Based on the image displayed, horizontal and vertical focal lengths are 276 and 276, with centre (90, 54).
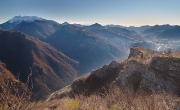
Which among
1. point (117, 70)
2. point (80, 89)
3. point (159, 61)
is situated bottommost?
point (80, 89)

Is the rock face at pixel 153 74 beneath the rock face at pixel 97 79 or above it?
above

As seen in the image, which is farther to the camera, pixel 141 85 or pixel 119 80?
pixel 119 80

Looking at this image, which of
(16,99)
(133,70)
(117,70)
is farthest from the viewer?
(117,70)

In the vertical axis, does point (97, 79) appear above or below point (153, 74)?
below

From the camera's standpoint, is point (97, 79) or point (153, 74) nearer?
point (153, 74)

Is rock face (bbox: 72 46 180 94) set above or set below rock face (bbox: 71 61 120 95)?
above

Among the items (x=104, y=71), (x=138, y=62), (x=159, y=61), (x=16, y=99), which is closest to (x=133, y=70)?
(x=138, y=62)

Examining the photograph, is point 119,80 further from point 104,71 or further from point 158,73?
point 104,71

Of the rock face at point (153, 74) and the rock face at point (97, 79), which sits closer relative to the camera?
the rock face at point (153, 74)

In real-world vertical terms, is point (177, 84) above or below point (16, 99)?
below

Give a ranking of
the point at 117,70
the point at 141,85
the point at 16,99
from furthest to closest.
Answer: the point at 117,70 < the point at 141,85 < the point at 16,99

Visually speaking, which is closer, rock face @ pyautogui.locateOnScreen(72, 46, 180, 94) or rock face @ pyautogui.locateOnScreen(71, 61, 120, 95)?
rock face @ pyautogui.locateOnScreen(72, 46, 180, 94)
